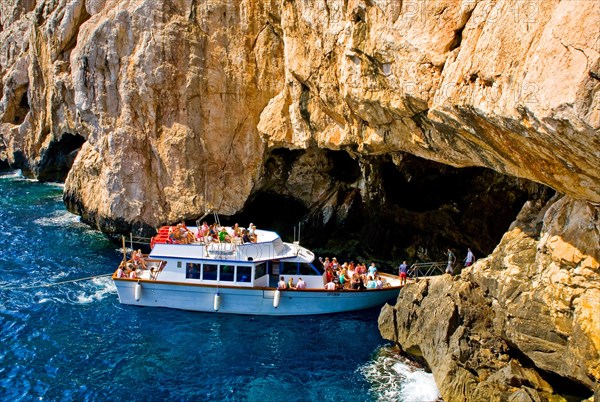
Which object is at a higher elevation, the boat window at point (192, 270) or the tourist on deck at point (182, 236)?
the tourist on deck at point (182, 236)

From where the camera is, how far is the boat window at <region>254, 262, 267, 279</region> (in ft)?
76.9

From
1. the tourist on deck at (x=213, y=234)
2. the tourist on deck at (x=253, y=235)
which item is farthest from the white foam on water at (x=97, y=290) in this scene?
the tourist on deck at (x=253, y=235)

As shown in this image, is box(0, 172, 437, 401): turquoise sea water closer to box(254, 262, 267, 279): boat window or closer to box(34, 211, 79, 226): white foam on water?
box(254, 262, 267, 279): boat window

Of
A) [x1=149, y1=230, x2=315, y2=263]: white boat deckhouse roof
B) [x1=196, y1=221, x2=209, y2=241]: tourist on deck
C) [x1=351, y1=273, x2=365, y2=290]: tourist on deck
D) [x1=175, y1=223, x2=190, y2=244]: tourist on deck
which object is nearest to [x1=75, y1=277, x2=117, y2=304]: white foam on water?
[x1=149, y1=230, x2=315, y2=263]: white boat deckhouse roof

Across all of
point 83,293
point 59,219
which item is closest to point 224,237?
point 83,293

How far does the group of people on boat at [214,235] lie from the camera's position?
24062 mm

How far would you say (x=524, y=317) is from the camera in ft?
51.2

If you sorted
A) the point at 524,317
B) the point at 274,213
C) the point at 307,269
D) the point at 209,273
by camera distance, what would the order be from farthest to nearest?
the point at 274,213
the point at 307,269
the point at 209,273
the point at 524,317

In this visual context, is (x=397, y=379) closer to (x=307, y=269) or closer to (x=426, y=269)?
(x=307, y=269)

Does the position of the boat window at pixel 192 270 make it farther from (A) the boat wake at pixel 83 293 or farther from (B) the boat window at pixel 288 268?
(A) the boat wake at pixel 83 293

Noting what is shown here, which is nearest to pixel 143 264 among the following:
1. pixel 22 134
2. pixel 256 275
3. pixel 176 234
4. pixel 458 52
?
pixel 176 234

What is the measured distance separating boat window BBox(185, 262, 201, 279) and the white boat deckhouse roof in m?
0.39

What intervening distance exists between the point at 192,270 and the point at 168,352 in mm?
4398

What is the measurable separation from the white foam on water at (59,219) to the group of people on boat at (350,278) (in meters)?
19.6
